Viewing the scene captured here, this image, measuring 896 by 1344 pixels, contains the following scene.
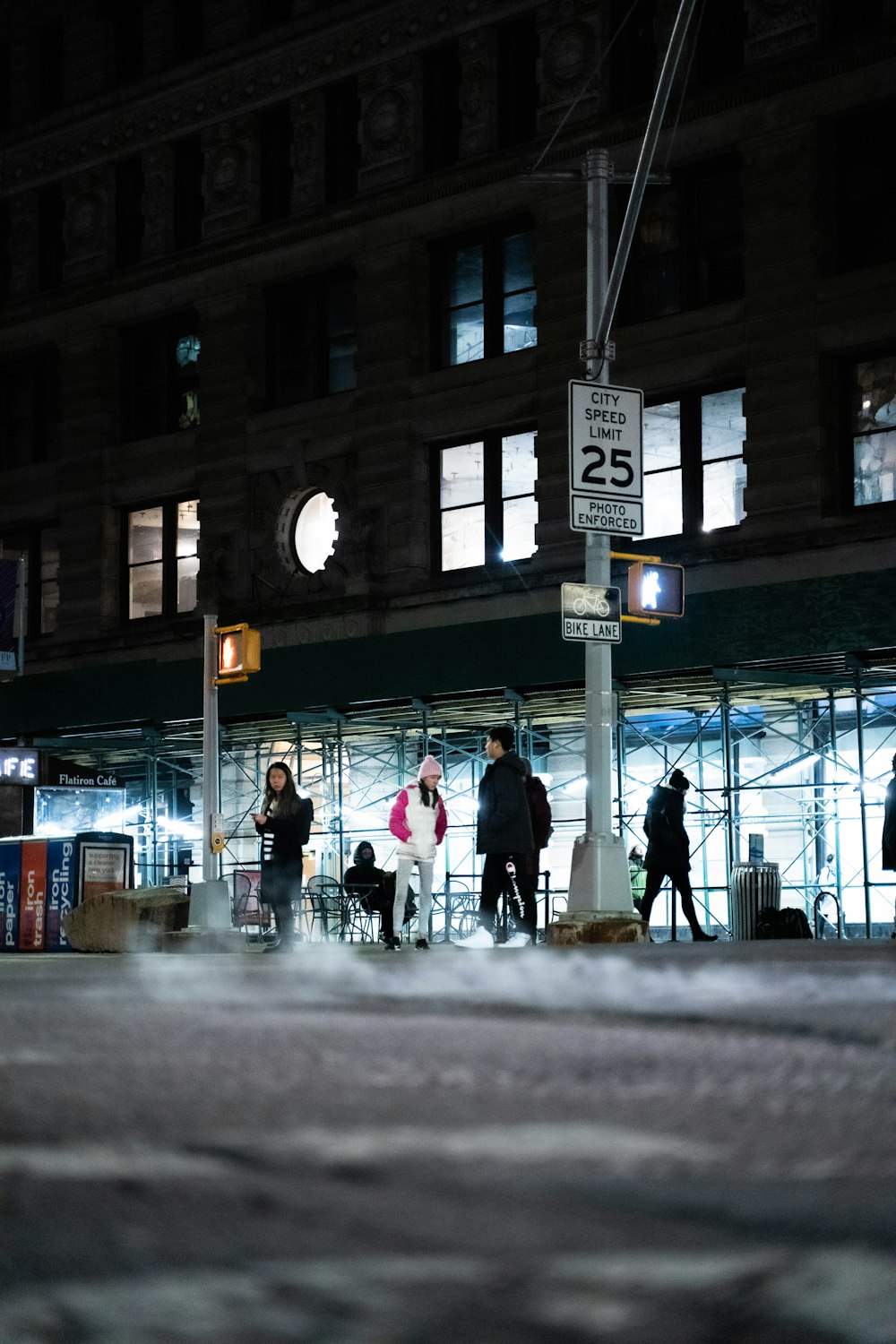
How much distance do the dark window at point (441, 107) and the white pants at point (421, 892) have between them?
17.1 meters

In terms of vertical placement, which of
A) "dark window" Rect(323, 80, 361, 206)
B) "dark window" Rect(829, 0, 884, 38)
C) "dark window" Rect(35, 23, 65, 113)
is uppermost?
"dark window" Rect(35, 23, 65, 113)

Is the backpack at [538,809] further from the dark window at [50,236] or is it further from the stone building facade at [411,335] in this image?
the dark window at [50,236]

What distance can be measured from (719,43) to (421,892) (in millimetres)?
16577

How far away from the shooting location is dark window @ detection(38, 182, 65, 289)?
37625 mm

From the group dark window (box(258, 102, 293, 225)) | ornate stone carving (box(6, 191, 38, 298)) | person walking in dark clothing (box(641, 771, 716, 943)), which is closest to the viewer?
person walking in dark clothing (box(641, 771, 716, 943))

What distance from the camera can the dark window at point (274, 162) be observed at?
112ft

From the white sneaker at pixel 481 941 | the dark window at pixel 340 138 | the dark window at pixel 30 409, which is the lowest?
the white sneaker at pixel 481 941

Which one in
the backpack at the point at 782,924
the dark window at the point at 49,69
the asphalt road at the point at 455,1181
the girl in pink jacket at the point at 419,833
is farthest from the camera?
the dark window at the point at 49,69

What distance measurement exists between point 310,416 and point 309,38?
22.5 feet

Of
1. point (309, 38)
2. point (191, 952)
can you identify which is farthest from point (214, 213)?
point (191, 952)

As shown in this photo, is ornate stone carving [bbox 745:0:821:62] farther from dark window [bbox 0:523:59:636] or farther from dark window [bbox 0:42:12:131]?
dark window [bbox 0:42:12:131]

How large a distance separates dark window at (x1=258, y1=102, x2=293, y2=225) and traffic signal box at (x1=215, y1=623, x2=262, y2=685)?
1410cm

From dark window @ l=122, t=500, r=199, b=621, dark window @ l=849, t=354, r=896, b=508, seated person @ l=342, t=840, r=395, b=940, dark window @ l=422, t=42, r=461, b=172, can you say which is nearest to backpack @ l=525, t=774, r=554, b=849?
seated person @ l=342, t=840, r=395, b=940

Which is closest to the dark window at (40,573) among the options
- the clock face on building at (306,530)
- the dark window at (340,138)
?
the clock face on building at (306,530)
